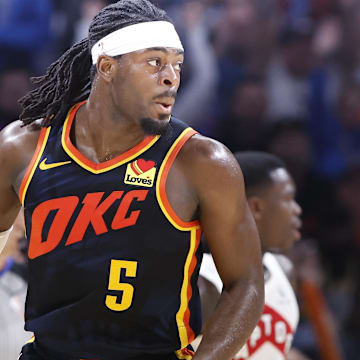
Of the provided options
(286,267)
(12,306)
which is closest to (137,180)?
(286,267)

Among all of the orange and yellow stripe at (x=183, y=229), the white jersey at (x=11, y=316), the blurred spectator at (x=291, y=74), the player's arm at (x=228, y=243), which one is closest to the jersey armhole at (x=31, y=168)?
the orange and yellow stripe at (x=183, y=229)

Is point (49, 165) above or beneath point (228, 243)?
above

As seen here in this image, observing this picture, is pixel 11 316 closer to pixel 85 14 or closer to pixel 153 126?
pixel 153 126

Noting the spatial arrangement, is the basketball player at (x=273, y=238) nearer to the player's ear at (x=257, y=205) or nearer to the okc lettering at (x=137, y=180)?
the player's ear at (x=257, y=205)

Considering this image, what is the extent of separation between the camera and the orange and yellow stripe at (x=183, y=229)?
256cm

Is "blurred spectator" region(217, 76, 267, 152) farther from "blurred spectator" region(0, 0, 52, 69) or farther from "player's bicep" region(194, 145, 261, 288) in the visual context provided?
"player's bicep" region(194, 145, 261, 288)

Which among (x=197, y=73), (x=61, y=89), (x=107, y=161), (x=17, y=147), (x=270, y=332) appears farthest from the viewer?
(x=197, y=73)

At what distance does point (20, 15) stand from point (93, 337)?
383 centimetres

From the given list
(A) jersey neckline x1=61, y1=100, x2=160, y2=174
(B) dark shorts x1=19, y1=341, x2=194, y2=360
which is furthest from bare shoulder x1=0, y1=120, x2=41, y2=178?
(B) dark shorts x1=19, y1=341, x2=194, y2=360

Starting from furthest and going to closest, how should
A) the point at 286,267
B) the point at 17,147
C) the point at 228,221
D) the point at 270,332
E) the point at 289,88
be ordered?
the point at 289,88 → the point at 286,267 → the point at 270,332 → the point at 17,147 → the point at 228,221

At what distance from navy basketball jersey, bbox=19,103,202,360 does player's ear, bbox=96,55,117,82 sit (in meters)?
0.23

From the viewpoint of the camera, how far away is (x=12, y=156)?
9.02ft

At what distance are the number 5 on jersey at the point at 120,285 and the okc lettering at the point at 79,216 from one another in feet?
0.36

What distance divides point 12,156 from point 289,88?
376cm
